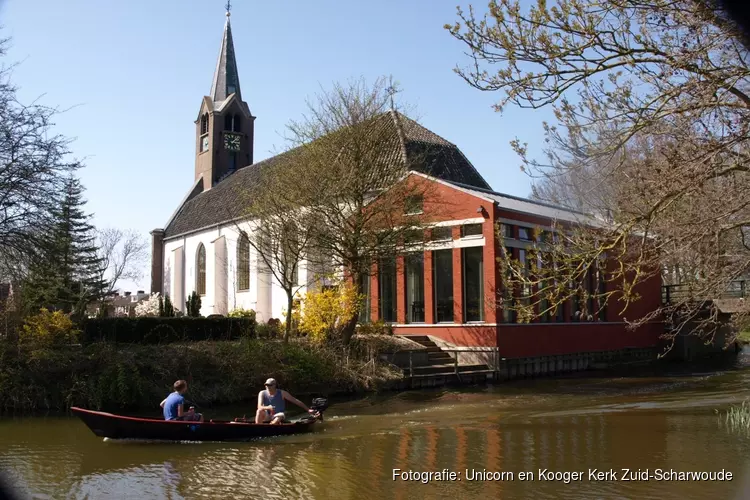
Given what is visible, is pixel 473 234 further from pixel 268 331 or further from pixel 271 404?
pixel 271 404

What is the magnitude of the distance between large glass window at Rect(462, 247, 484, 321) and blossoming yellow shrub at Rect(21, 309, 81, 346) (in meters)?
12.6

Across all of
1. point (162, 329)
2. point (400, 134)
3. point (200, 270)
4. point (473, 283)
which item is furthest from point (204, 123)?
point (473, 283)

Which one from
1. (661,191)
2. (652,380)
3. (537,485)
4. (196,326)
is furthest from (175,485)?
(652,380)

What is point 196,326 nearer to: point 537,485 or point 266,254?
point 266,254

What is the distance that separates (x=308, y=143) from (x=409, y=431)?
11.0 metres

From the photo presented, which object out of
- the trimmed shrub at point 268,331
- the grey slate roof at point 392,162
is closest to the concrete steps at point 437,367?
the trimmed shrub at point 268,331

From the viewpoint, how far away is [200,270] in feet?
133

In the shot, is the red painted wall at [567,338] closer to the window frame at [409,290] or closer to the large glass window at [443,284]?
the large glass window at [443,284]

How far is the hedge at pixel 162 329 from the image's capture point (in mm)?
19641

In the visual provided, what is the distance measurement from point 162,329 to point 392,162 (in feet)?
30.0

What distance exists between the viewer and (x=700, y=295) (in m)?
10.2

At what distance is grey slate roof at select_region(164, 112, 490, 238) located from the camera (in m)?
23.5

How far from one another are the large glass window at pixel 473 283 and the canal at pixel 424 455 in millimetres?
6443

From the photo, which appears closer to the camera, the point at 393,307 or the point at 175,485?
the point at 175,485
